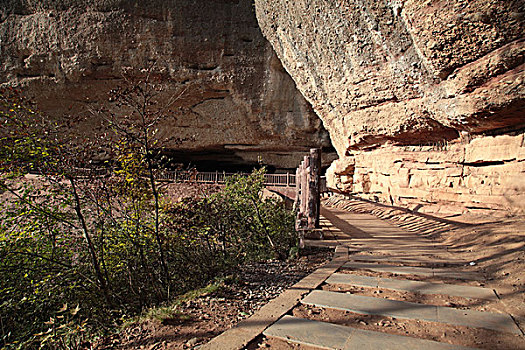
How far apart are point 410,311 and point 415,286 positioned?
607 mm

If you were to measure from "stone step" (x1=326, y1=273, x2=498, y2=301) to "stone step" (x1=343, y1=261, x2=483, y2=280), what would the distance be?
27 cm

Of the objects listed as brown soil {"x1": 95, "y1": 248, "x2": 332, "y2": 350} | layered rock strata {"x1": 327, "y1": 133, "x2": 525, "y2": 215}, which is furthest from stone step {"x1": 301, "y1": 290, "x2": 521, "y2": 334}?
layered rock strata {"x1": 327, "y1": 133, "x2": 525, "y2": 215}

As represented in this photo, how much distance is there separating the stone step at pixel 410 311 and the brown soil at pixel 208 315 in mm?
589

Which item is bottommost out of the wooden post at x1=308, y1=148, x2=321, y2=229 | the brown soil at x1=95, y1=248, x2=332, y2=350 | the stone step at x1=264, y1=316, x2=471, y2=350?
the brown soil at x1=95, y1=248, x2=332, y2=350

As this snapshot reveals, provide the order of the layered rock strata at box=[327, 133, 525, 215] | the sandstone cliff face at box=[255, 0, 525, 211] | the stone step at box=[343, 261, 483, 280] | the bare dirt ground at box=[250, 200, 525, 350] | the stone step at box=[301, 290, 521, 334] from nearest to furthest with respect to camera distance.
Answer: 1. the bare dirt ground at box=[250, 200, 525, 350]
2. the stone step at box=[301, 290, 521, 334]
3. the stone step at box=[343, 261, 483, 280]
4. the sandstone cliff face at box=[255, 0, 525, 211]
5. the layered rock strata at box=[327, 133, 525, 215]

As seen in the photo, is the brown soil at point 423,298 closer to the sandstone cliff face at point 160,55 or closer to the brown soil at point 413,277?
the brown soil at point 413,277

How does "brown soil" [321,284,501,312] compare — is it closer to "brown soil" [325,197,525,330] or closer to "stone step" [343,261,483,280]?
"brown soil" [325,197,525,330]

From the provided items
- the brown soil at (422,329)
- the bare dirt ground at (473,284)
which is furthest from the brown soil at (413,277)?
the brown soil at (422,329)

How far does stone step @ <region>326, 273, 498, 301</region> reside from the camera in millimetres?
2705

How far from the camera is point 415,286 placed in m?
2.93

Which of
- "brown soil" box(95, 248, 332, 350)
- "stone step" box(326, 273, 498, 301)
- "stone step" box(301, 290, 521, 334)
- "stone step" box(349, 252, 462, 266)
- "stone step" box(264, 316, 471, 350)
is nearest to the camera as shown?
"stone step" box(264, 316, 471, 350)

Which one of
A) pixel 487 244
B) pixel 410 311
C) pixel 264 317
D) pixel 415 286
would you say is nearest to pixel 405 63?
pixel 487 244

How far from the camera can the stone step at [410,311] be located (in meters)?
2.18

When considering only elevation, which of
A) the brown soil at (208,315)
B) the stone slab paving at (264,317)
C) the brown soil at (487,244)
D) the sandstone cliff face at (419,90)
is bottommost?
Result: the brown soil at (208,315)
